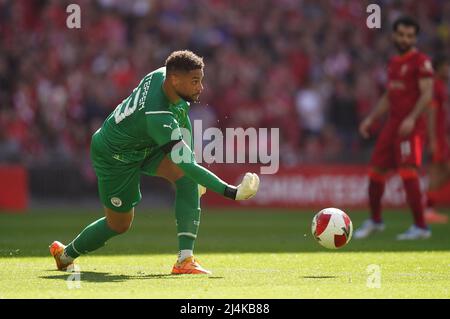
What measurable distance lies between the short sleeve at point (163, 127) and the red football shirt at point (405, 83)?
5.27 m

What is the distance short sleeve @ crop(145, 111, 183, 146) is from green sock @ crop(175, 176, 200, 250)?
0.71m

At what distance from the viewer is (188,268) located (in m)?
8.66

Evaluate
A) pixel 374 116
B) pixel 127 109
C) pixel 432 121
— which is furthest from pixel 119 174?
pixel 432 121

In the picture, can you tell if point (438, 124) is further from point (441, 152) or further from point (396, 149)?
point (396, 149)

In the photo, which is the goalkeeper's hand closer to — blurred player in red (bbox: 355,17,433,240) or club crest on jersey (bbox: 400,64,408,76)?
blurred player in red (bbox: 355,17,433,240)

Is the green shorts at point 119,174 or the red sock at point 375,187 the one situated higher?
the green shorts at point 119,174

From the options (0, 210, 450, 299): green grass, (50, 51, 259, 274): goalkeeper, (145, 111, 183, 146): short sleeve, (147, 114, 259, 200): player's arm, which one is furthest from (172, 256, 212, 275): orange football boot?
(145, 111, 183, 146): short sleeve

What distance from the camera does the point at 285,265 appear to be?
9539 mm

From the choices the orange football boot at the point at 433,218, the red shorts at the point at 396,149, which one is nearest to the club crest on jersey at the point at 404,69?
the red shorts at the point at 396,149

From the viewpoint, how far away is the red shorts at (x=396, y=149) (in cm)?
1268

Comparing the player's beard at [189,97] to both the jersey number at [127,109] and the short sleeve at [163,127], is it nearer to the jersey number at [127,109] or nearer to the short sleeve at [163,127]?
the short sleeve at [163,127]

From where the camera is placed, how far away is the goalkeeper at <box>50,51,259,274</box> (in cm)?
832
